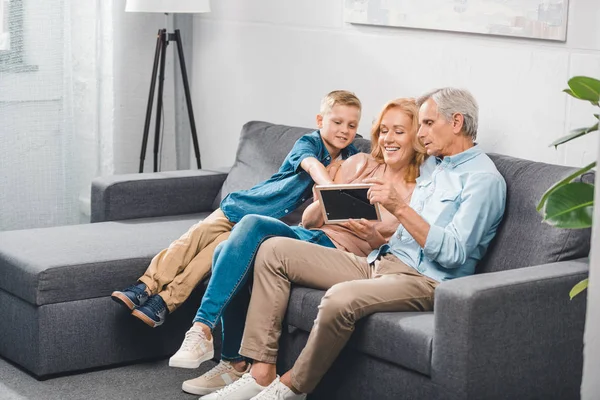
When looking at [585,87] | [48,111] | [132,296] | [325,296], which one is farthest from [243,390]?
[48,111]

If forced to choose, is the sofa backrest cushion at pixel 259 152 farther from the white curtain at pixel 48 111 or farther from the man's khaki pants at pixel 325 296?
the white curtain at pixel 48 111

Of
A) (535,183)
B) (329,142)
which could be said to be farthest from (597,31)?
(329,142)

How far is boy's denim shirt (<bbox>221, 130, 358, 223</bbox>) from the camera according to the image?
3.79 meters

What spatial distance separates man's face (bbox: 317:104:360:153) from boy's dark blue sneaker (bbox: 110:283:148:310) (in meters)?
0.91

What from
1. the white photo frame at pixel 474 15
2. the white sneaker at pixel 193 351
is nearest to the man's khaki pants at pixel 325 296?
the white sneaker at pixel 193 351

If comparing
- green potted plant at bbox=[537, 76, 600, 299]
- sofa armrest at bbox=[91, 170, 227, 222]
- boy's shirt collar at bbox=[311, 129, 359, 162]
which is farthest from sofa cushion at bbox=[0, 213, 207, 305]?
green potted plant at bbox=[537, 76, 600, 299]

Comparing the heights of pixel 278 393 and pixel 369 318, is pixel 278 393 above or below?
below

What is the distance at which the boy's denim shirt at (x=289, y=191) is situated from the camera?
379cm

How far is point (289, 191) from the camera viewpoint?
3.80 meters

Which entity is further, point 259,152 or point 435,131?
point 259,152

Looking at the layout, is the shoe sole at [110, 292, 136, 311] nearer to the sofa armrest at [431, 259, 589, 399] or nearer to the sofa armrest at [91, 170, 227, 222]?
the sofa armrest at [91, 170, 227, 222]

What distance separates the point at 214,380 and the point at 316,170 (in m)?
0.86

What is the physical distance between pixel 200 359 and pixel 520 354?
1078 millimetres

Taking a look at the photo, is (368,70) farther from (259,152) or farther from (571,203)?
(571,203)
